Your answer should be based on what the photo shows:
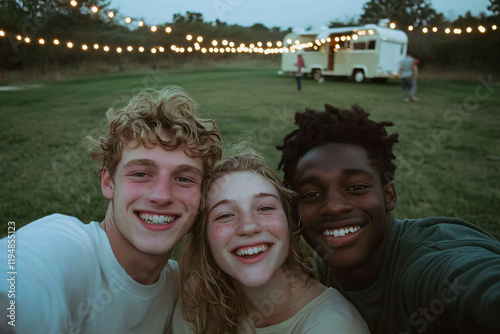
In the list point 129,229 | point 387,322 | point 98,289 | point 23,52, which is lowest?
point 387,322

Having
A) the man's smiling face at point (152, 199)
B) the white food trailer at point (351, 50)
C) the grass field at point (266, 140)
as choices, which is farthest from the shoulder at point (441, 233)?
the white food trailer at point (351, 50)

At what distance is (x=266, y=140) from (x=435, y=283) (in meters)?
5.86

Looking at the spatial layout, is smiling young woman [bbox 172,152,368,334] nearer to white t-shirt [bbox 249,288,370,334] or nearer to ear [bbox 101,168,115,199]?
white t-shirt [bbox 249,288,370,334]

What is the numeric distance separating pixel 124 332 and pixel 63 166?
4568mm

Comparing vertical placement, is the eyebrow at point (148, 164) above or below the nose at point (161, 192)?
above

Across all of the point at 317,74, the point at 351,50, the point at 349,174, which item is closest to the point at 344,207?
the point at 349,174

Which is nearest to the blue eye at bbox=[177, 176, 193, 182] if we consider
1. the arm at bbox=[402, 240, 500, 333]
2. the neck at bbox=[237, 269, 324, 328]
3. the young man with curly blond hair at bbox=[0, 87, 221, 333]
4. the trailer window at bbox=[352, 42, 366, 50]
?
the young man with curly blond hair at bbox=[0, 87, 221, 333]

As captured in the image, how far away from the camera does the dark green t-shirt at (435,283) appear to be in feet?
4.14

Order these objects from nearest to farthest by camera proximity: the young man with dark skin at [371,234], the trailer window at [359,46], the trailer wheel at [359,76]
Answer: the young man with dark skin at [371,234] < the trailer window at [359,46] < the trailer wheel at [359,76]

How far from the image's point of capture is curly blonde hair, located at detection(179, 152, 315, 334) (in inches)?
84.7

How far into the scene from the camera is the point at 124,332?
6.42ft

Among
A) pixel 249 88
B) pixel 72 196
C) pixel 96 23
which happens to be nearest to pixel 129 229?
pixel 72 196

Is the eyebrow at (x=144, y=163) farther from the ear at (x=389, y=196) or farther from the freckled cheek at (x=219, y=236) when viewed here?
the ear at (x=389, y=196)

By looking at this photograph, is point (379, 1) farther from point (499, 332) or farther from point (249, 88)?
point (499, 332)
